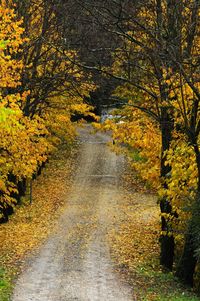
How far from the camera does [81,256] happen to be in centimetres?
1881

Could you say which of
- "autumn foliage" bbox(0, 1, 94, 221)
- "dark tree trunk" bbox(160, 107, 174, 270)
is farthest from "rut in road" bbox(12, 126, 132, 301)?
"autumn foliage" bbox(0, 1, 94, 221)

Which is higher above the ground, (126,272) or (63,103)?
(63,103)

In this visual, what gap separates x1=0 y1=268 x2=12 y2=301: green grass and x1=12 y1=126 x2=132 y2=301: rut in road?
0.23m

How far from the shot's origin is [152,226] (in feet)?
82.5

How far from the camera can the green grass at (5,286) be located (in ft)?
43.3

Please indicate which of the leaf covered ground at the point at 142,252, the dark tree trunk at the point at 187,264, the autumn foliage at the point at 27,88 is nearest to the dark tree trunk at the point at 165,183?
the leaf covered ground at the point at 142,252

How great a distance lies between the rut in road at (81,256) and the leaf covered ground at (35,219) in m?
0.48

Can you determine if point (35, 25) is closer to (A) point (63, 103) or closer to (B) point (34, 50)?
(B) point (34, 50)

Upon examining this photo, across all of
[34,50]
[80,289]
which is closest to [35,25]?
[34,50]

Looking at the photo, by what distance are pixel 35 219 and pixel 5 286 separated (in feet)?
42.1

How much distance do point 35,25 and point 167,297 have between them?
16.9 m

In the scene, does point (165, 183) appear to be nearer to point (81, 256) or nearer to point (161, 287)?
point (161, 287)

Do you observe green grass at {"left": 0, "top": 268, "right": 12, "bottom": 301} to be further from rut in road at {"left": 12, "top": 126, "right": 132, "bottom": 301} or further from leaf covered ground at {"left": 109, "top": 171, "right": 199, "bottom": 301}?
leaf covered ground at {"left": 109, "top": 171, "right": 199, "bottom": 301}

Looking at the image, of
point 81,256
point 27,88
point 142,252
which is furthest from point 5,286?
point 27,88
